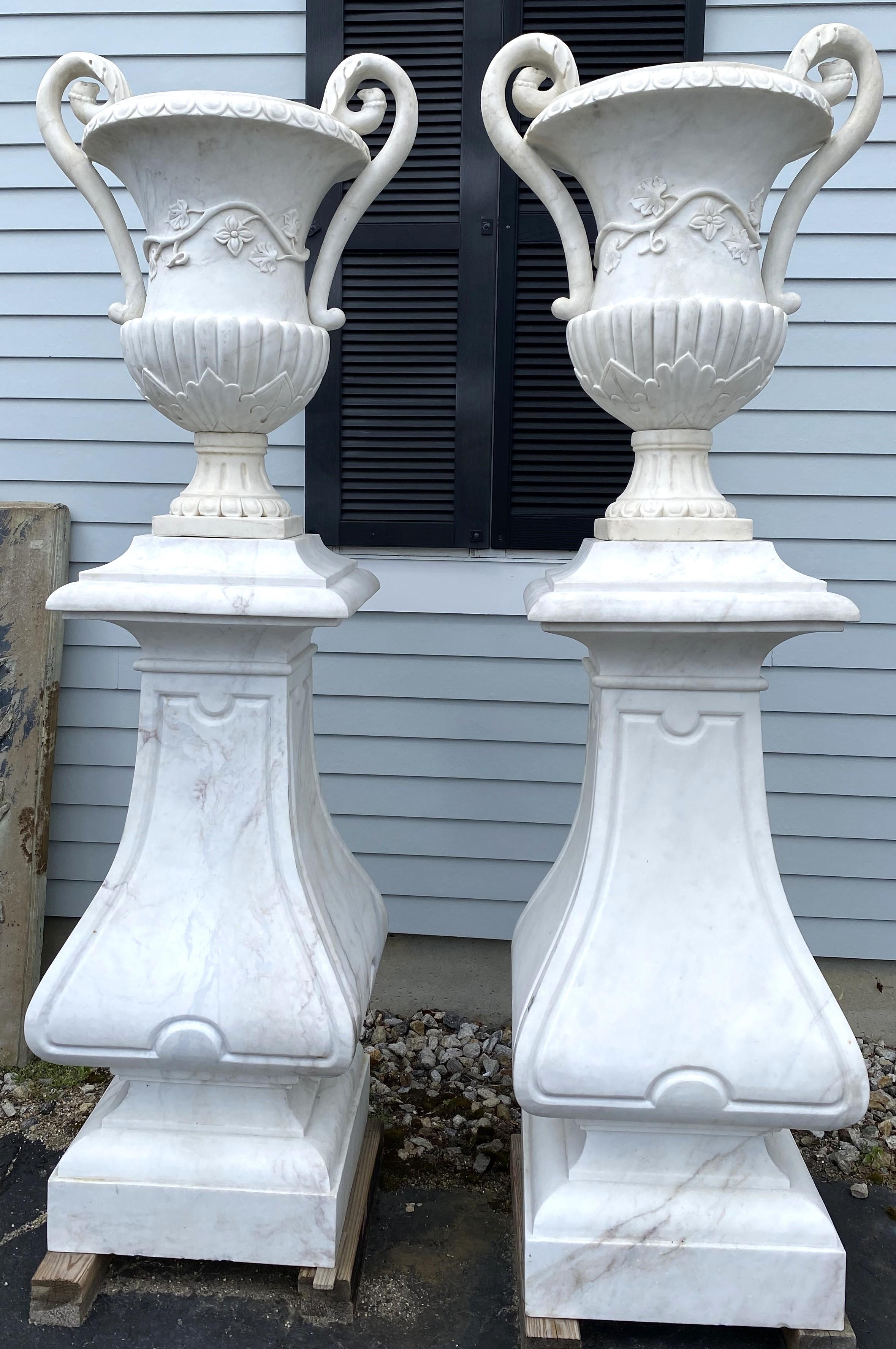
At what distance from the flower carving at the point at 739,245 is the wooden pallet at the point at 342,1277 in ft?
5.77

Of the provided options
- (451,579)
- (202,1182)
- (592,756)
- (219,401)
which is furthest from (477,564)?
(202,1182)

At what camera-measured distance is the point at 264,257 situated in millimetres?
1652

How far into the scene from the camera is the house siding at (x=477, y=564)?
8.21 ft

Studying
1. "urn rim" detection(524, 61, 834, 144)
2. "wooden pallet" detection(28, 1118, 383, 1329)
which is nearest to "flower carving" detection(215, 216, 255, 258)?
"urn rim" detection(524, 61, 834, 144)

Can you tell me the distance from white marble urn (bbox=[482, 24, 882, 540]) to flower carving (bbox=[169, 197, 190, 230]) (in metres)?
0.49

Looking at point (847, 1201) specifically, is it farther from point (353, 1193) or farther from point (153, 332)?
point (153, 332)

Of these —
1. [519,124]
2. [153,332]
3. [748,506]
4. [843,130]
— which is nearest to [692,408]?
[843,130]

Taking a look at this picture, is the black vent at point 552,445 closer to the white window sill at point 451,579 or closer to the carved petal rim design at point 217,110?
the white window sill at point 451,579

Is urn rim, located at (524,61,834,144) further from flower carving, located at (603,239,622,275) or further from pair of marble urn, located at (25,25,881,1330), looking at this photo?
flower carving, located at (603,239,622,275)

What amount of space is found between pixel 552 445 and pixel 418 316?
458 mm

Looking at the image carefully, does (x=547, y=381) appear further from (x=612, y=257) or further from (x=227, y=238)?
(x=227, y=238)

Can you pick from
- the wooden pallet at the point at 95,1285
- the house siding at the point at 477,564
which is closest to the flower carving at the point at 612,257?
the house siding at the point at 477,564

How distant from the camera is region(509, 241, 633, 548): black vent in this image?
2.53 meters

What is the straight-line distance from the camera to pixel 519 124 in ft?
8.05
